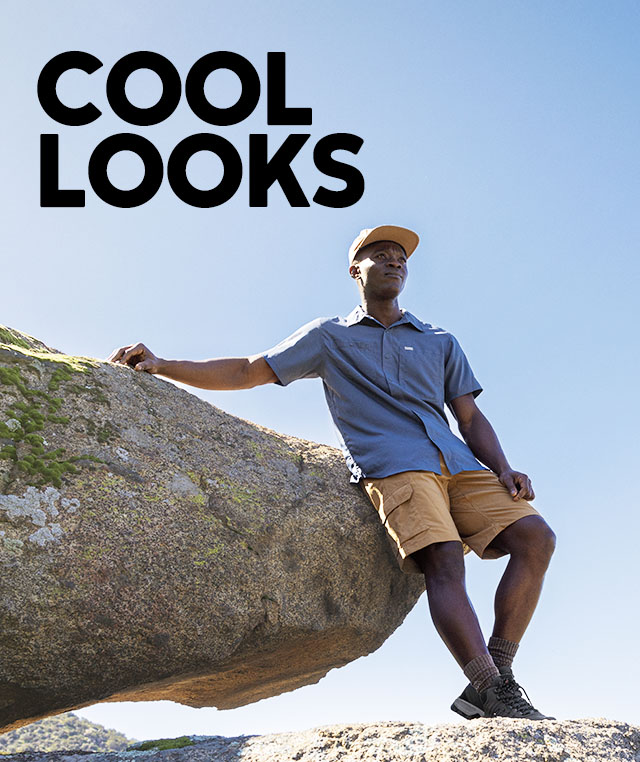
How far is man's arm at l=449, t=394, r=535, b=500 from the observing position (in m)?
6.26

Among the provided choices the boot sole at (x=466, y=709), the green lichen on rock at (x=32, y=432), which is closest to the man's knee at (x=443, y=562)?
the boot sole at (x=466, y=709)

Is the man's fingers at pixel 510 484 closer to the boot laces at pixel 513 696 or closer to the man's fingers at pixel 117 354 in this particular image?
the boot laces at pixel 513 696

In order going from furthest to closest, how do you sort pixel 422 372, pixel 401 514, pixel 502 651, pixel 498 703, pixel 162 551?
pixel 422 372 < pixel 401 514 < pixel 502 651 < pixel 162 551 < pixel 498 703

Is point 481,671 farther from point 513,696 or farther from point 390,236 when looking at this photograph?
point 390,236

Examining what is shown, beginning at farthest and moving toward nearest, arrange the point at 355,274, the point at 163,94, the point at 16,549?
the point at 163,94 < the point at 355,274 < the point at 16,549

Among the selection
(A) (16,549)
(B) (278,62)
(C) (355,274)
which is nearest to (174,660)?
(A) (16,549)

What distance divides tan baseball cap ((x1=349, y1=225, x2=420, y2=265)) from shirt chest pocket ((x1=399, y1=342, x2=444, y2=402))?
91 centimetres

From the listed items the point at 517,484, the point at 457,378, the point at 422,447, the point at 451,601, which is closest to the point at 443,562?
the point at 451,601

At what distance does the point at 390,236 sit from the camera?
6969 millimetres

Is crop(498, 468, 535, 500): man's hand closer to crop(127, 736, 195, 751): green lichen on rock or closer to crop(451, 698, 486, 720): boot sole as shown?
crop(451, 698, 486, 720): boot sole

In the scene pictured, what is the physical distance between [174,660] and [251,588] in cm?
68

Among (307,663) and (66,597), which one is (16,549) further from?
(307,663)

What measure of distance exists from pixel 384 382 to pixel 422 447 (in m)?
0.67

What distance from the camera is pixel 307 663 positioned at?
6488mm
